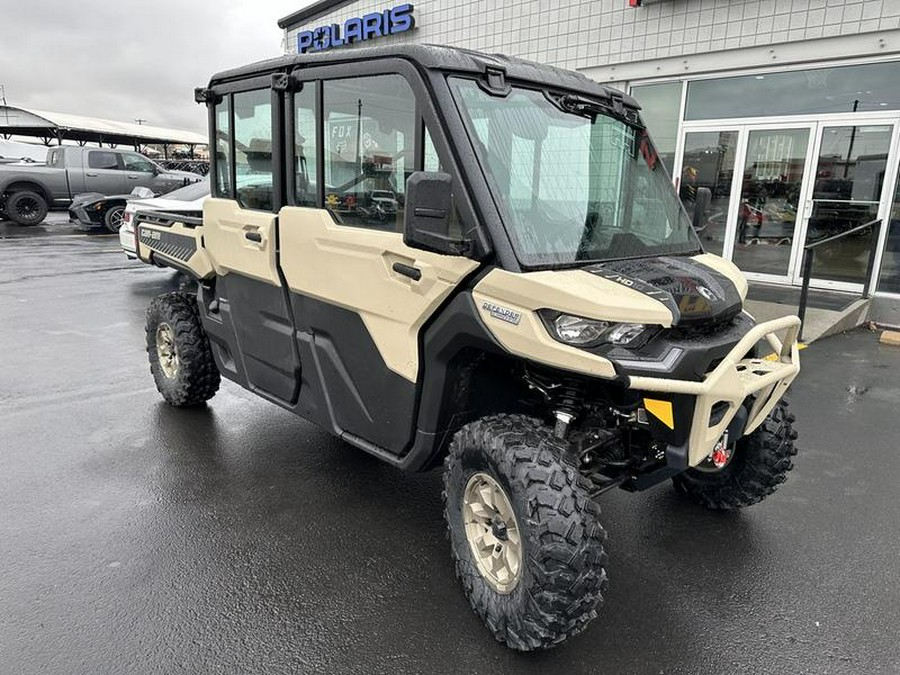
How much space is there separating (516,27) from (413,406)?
401 inches

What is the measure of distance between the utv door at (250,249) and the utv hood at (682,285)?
73.9 inches

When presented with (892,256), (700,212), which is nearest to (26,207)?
(700,212)

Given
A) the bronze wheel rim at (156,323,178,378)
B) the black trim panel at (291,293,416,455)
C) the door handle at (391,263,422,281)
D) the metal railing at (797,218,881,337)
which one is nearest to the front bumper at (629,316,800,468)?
the door handle at (391,263,422,281)

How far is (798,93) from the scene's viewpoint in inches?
357

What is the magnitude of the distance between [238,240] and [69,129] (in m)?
29.9

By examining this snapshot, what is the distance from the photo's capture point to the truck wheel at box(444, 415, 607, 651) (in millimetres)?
2406

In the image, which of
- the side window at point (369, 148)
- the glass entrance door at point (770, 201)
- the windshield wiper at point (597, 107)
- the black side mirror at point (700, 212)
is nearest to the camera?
the side window at point (369, 148)

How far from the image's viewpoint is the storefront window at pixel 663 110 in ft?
33.5

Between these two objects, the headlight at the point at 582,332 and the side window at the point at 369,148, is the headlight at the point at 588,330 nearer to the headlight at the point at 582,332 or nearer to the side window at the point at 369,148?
the headlight at the point at 582,332

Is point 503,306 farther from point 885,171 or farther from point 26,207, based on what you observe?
point 26,207

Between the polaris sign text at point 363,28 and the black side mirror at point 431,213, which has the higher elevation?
the polaris sign text at point 363,28

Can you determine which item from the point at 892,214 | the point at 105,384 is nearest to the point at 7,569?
the point at 105,384

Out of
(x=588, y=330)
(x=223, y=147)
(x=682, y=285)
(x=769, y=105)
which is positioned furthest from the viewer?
(x=769, y=105)

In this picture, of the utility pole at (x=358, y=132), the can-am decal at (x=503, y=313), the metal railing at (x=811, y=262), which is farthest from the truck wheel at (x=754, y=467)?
the metal railing at (x=811, y=262)
